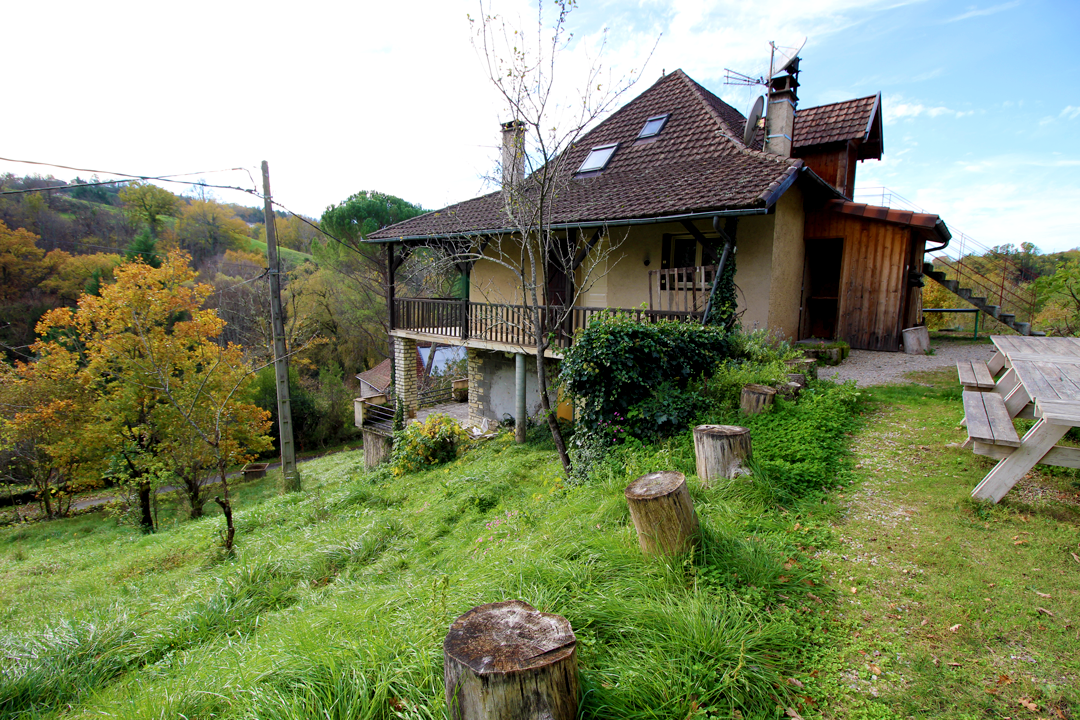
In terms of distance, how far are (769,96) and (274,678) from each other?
12024 millimetres

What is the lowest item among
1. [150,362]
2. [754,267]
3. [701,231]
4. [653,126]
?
[150,362]

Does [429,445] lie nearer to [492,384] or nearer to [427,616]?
[492,384]

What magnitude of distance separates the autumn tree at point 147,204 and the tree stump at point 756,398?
50362 mm

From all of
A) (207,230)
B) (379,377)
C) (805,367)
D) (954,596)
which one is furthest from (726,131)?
(207,230)

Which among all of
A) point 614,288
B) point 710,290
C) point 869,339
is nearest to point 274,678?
point 710,290

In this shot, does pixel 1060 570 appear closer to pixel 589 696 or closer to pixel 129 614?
pixel 589 696

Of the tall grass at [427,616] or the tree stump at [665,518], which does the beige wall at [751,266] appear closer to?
the tall grass at [427,616]

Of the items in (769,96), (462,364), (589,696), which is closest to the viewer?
(589,696)

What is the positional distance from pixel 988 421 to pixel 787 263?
21.7 ft

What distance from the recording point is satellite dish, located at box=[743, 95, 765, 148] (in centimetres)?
1031

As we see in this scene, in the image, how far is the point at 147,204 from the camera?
43281 mm

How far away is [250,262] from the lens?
3822 cm

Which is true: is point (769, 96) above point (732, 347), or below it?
above

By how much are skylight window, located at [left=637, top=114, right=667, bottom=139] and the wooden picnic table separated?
875 cm
